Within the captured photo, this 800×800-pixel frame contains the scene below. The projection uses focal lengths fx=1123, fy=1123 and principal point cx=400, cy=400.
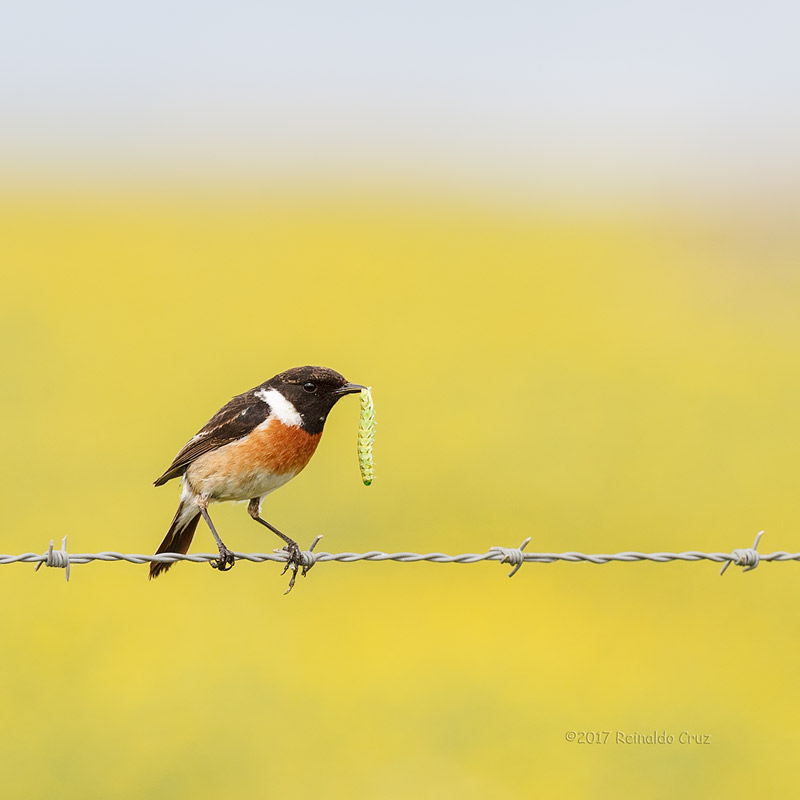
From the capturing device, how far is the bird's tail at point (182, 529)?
5801 millimetres

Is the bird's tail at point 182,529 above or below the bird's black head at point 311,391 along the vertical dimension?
below

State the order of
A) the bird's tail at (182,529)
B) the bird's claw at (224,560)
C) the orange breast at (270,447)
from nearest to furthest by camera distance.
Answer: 1. the bird's claw at (224,560)
2. the orange breast at (270,447)
3. the bird's tail at (182,529)

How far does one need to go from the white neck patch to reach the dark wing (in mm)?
30

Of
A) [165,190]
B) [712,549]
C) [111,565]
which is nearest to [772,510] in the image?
[712,549]

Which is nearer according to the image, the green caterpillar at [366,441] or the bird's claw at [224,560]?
the green caterpillar at [366,441]

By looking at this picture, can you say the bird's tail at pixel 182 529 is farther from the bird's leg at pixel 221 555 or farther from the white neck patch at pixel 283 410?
the white neck patch at pixel 283 410

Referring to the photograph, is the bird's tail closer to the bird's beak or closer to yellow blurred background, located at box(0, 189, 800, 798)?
the bird's beak

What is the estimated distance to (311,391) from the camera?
5.57 m

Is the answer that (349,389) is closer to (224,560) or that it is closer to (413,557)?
(224,560)

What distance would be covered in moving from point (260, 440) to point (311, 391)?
0.35 meters

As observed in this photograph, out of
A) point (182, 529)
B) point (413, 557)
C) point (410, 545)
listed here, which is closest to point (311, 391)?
point (182, 529)

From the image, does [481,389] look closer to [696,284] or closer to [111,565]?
[111,565]

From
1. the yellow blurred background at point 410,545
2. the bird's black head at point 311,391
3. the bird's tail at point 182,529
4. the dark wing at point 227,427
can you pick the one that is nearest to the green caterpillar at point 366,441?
the bird's black head at point 311,391

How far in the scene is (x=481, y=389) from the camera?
58.1 feet
